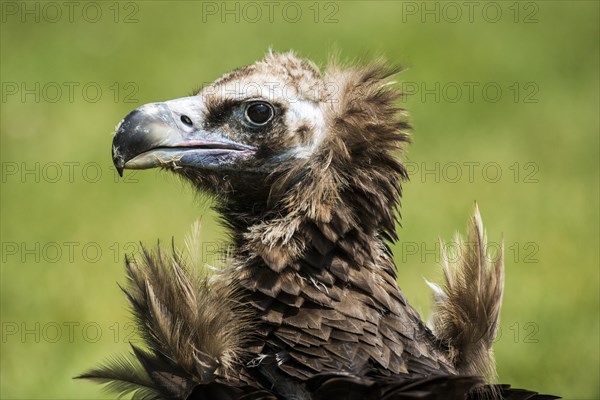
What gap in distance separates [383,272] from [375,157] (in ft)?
1.69

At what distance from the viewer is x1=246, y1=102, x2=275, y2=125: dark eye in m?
4.86

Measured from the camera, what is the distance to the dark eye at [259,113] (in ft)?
15.9

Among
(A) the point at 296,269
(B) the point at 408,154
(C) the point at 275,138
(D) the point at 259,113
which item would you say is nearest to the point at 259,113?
(D) the point at 259,113

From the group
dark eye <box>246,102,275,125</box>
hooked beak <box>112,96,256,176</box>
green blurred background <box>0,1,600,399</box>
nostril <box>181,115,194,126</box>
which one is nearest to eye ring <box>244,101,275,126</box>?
dark eye <box>246,102,275,125</box>

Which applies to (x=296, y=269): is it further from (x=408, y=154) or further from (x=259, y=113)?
(x=408, y=154)

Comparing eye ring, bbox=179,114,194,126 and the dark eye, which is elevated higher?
the dark eye

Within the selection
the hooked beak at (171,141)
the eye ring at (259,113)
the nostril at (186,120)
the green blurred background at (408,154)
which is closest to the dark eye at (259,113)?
the eye ring at (259,113)

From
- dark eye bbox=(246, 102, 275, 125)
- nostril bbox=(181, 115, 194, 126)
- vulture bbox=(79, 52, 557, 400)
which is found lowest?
vulture bbox=(79, 52, 557, 400)

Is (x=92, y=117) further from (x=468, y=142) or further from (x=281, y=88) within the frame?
(x=281, y=88)

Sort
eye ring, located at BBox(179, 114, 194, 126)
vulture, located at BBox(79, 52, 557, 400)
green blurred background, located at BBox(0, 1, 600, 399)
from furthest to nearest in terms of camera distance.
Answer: green blurred background, located at BBox(0, 1, 600, 399) < eye ring, located at BBox(179, 114, 194, 126) < vulture, located at BBox(79, 52, 557, 400)

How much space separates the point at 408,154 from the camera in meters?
6.90

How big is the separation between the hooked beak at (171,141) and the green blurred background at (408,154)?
0.93 ft

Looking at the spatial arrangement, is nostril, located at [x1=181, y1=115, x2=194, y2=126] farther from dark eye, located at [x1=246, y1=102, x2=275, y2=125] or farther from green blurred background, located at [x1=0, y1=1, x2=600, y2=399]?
green blurred background, located at [x1=0, y1=1, x2=600, y2=399]

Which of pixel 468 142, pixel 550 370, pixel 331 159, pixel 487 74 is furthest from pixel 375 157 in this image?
pixel 487 74
